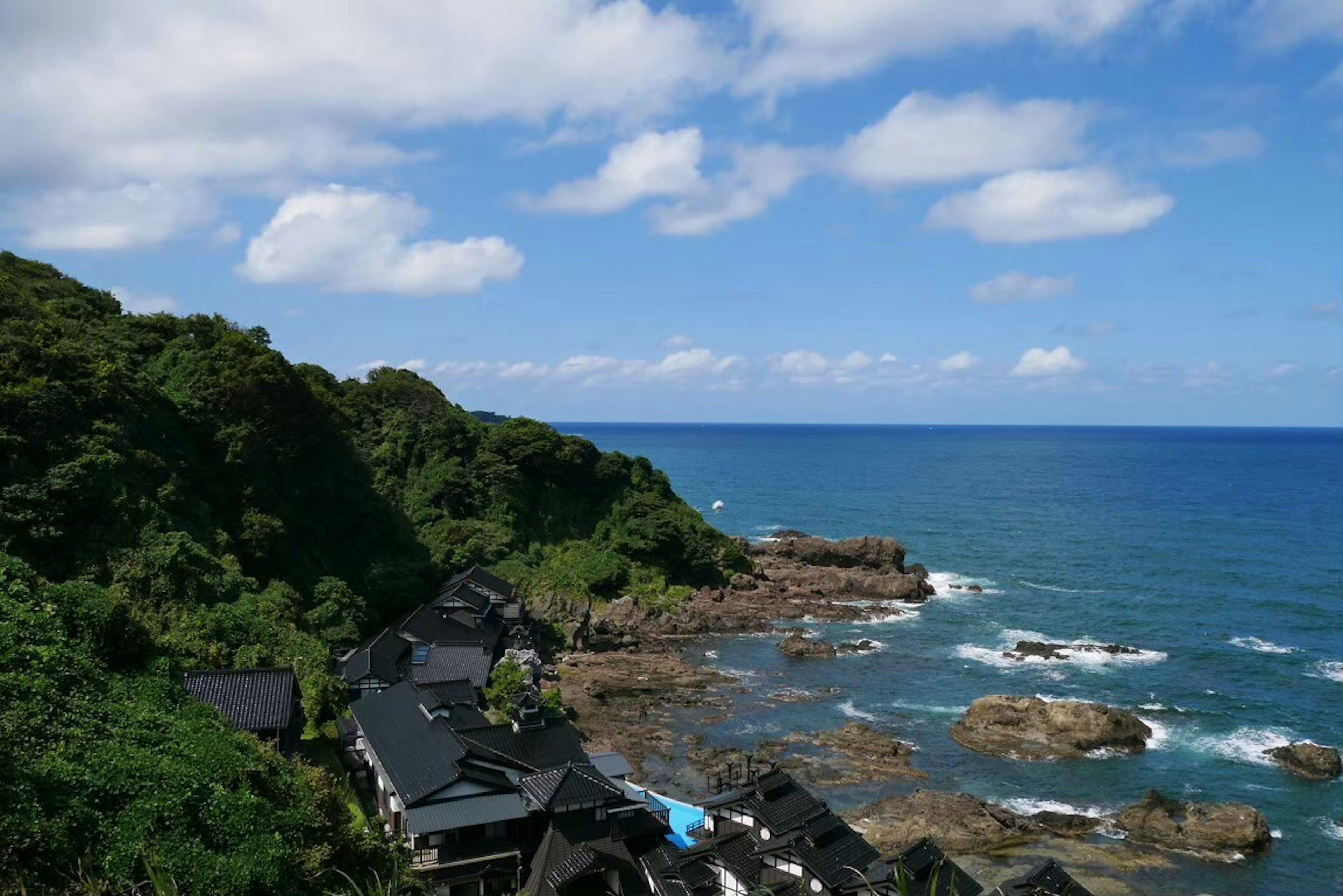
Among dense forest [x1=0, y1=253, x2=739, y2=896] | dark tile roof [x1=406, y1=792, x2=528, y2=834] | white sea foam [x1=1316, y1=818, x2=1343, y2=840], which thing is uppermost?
dense forest [x1=0, y1=253, x2=739, y2=896]

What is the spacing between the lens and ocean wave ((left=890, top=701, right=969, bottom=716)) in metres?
41.6

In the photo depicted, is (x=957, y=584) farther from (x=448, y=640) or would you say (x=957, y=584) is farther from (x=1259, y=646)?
(x=448, y=640)

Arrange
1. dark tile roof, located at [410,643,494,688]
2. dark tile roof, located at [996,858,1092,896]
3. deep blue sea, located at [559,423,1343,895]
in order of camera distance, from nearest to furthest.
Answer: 1. dark tile roof, located at [996,858,1092,896]
2. deep blue sea, located at [559,423,1343,895]
3. dark tile roof, located at [410,643,494,688]

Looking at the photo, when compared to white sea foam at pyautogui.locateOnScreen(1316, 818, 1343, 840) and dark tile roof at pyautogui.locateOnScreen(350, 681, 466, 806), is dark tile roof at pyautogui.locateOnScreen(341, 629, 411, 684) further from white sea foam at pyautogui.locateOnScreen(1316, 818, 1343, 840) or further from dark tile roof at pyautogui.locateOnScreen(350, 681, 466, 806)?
white sea foam at pyautogui.locateOnScreen(1316, 818, 1343, 840)

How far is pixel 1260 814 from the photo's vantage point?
2997cm

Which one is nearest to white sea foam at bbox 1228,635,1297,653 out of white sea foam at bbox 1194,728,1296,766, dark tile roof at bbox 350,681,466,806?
white sea foam at bbox 1194,728,1296,766

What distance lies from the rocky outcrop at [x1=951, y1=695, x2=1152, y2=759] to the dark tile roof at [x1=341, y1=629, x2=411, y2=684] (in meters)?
24.9

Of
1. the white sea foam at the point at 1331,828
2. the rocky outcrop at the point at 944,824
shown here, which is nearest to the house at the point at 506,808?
the rocky outcrop at the point at 944,824

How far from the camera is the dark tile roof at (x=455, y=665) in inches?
1528

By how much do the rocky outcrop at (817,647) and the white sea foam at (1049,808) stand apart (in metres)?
18.9

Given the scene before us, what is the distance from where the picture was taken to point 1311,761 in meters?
34.7

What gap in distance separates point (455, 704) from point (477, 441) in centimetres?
4080

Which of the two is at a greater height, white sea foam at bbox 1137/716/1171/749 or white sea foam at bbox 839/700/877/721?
white sea foam at bbox 1137/716/1171/749

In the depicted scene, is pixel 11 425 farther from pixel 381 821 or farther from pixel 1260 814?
pixel 1260 814
